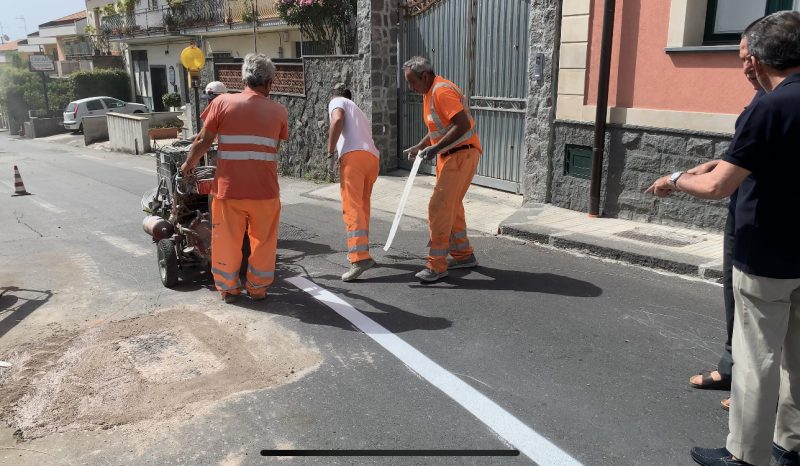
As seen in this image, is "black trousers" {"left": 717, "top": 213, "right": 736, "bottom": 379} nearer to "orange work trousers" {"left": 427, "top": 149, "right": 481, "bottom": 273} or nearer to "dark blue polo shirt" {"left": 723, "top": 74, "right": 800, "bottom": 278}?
"dark blue polo shirt" {"left": 723, "top": 74, "right": 800, "bottom": 278}

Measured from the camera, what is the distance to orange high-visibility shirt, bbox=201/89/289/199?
17.0 ft

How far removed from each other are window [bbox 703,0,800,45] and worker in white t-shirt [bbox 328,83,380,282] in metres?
4.10

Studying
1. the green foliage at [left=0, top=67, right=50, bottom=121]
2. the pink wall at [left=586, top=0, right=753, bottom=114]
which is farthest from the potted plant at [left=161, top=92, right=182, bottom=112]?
the pink wall at [left=586, top=0, right=753, bottom=114]

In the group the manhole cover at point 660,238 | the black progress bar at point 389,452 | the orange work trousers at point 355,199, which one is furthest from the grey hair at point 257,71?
the manhole cover at point 660,238

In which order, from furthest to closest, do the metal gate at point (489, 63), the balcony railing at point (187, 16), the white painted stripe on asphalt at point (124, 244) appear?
the balcony railing at point (187, 16), the metal gate at point (489, 63), the white painted stripe on asphalt at point (124, 244)

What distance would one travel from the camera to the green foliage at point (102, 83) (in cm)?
3797

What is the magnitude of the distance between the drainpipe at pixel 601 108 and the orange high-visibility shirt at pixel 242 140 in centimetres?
424

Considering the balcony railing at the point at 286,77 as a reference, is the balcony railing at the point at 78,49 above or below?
above

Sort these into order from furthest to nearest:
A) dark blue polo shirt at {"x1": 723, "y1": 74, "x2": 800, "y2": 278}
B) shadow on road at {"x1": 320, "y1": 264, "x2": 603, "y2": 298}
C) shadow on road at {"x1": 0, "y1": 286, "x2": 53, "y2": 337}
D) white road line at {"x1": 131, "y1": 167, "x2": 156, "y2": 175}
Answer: white road line at {"x1": 131, "y1": 167, "x2": 156, "y2": 175} < shadow on road at {"x1": 320, "y1": 264, "x2": 603, "y2": 298} < shadow on road at {"x1": 0, "y1": 286, "x2": 53, "y2": 337} < dark blue polo shirt at {"x1": 723, "y1": 74, "x2": 800, "y2": 278}

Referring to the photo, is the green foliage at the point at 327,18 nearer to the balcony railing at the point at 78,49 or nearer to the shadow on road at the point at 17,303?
the shadow on road at the point at 17,303

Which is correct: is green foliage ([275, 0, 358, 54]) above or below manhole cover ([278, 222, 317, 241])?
above

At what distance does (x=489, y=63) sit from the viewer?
1005 cm

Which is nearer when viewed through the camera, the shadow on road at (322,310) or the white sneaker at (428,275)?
the shadow on road at (322,310)

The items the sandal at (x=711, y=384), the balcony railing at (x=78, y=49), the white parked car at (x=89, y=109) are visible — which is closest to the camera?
the sandal at (x=711, y=384)
